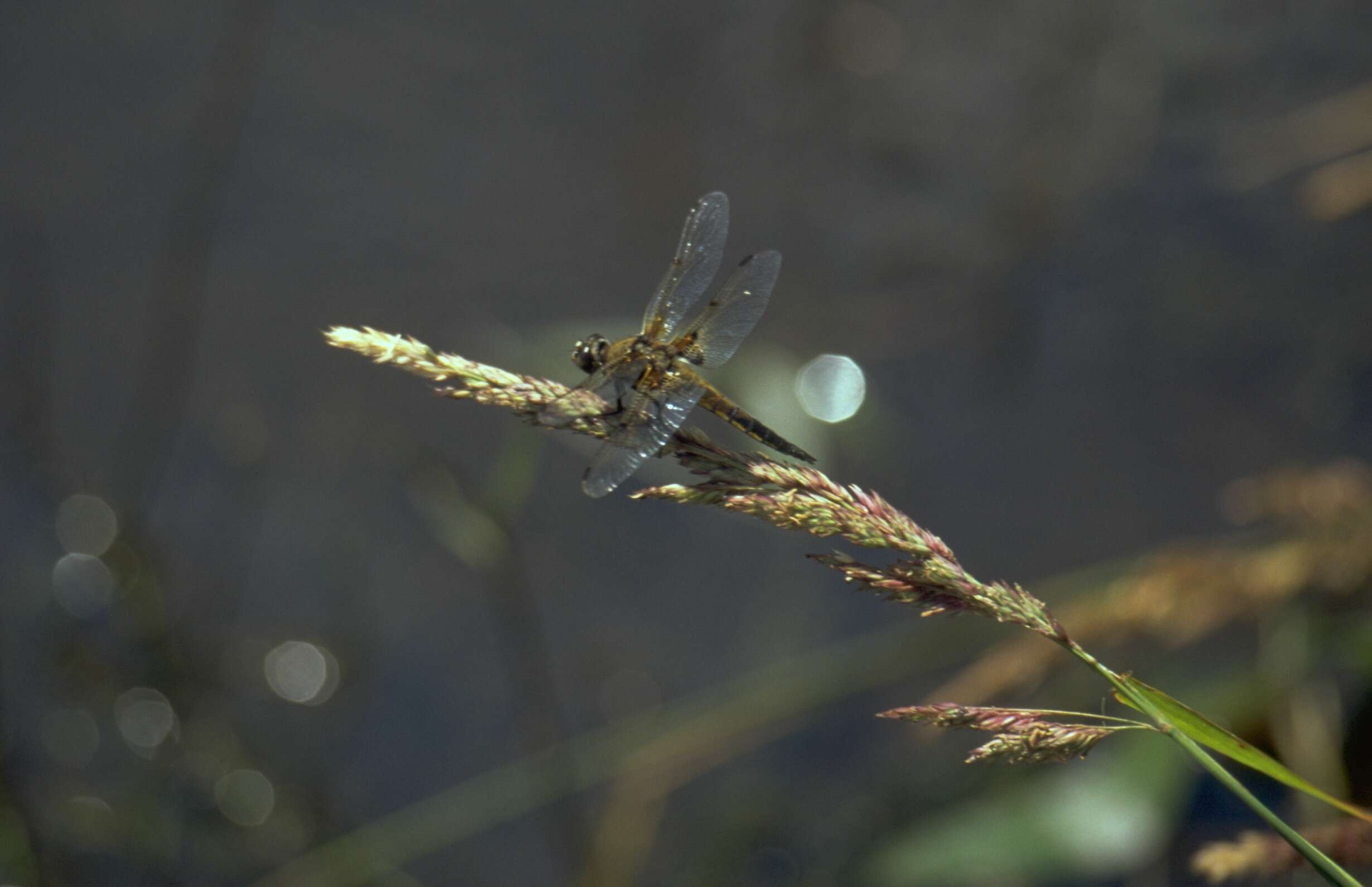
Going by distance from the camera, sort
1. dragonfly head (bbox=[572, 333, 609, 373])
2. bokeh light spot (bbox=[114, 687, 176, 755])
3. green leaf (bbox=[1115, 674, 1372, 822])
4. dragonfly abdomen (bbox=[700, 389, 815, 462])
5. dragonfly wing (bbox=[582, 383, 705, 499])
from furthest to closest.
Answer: bokeh light spot (bbox=[114, 687, 176, 755]) → dragonfly head (bbox=[572, 333, 609, 373]) → dragonfly abdomen (bbox=[700, 389, 815, 462]) → dragonfly wing (bbox=[582, 383, 705, 499]) → green leaf (bbox=[1115, 674, 1372, 822])

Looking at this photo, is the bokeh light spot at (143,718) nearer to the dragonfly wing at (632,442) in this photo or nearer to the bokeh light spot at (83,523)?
the bokeh light spot at (83,523)

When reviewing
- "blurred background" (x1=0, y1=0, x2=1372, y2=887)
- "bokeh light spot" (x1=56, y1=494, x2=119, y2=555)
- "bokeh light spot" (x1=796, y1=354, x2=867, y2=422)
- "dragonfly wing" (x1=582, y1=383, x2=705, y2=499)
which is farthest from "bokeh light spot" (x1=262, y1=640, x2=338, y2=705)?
"dragonfly wing" (x1=582, y1=383, x2=705, y2=499)

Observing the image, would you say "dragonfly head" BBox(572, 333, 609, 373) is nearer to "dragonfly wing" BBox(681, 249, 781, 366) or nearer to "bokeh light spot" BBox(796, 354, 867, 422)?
"dragonfly wing" BBox(681, 249, 781, 366)

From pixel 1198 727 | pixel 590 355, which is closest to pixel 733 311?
pixel 590 355

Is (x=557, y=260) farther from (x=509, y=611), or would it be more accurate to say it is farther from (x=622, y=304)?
(x=509, y=611)

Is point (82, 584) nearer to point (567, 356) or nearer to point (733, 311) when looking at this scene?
point (567, 356)

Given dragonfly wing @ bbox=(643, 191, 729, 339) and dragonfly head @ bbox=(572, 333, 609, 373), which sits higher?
dragonfly wing @ bbox=(643, 191, 729, 339)

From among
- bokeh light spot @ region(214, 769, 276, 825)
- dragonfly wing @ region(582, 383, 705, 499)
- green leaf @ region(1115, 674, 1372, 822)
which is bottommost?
green leaf @ region(1115, 674, 1372, 822)

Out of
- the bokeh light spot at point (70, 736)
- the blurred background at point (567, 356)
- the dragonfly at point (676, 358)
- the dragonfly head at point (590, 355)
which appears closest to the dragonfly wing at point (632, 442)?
the dragonfly at point (676, 358)
